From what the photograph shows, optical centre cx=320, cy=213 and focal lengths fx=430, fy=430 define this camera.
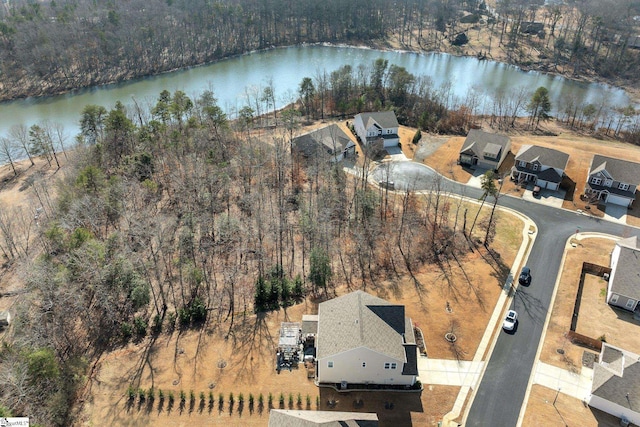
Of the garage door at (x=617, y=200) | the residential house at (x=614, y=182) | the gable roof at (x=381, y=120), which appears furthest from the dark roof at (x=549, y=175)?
the gable roof at (x=381, y=120)

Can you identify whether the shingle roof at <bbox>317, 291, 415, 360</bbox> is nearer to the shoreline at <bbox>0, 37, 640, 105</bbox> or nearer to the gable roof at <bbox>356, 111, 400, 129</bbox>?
the gable roof at <bbox>356, 111, 400, 129</bbox>

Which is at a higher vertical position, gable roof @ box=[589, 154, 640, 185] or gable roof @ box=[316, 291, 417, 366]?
gable roof @ box=[589, 154, 640, 185]

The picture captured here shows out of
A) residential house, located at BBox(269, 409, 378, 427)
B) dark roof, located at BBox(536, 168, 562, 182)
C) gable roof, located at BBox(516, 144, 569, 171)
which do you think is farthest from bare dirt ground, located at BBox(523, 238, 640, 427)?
gable roof, located at BBox(516, 144, 569, 171)

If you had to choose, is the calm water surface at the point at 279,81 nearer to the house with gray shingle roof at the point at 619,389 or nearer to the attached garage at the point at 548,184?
the attached garage at the point at 548,184

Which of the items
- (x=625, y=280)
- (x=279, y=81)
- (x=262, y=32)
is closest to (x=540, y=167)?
(x=625, y=280)

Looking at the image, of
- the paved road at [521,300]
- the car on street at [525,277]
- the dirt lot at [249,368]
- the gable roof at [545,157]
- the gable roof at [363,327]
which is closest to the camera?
the dirt lot at [249,368]

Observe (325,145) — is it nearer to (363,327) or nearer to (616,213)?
(363,327)

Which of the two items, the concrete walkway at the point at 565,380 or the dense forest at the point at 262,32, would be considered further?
the dense forest at the point at 262,32
